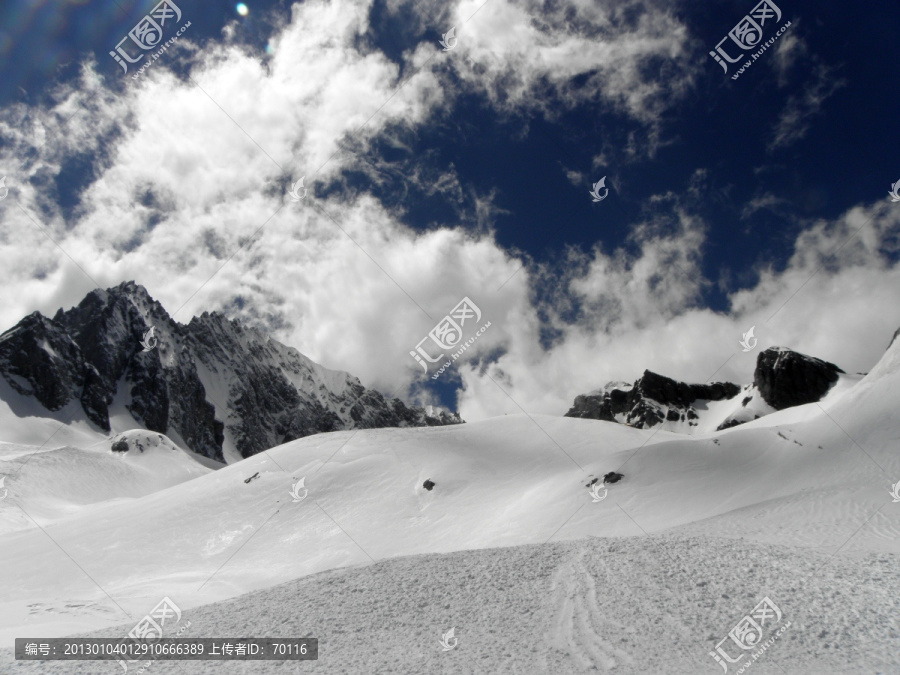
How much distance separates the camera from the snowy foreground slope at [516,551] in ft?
40.3

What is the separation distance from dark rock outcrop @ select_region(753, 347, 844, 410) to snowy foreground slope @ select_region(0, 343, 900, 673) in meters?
111

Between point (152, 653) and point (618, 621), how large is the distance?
11.6m

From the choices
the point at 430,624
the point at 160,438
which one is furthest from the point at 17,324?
the point at 430,624

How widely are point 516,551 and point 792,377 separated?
167 meters

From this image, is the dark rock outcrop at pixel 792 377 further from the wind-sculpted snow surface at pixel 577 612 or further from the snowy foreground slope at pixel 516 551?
the wind-sculpted snow surface at pixel 577 612

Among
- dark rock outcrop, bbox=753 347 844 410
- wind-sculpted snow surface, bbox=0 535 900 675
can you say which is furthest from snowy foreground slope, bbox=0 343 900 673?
dark rock outcrop, bbox=753 347 844 410

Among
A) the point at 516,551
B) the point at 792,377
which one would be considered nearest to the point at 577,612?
the point at 516,551

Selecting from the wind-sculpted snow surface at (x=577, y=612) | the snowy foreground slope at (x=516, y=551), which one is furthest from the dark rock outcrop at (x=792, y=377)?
the wind-sculpted snow surface at (x=577, y=612)

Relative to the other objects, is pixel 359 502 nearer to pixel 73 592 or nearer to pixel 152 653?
pixel 73 592

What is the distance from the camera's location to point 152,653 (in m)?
12.8

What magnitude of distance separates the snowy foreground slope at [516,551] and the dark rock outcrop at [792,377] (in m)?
111

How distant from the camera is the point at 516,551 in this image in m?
18.8

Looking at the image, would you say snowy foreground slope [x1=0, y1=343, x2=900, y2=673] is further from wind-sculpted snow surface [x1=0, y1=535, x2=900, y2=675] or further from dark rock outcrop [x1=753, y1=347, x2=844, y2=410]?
dark rock outcrop [x1=753, y1=347, x2=844, y2=410]

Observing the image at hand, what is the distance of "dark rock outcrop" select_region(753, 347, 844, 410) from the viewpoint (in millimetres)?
148000
